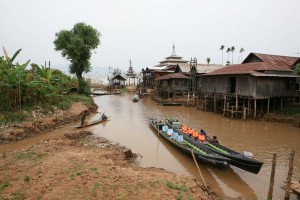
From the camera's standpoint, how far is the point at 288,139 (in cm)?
1562

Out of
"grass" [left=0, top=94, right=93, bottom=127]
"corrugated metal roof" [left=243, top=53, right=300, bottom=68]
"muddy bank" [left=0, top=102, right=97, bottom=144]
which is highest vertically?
"corrugated metal roof" [left=243, top=53, right=300, bottom=68]

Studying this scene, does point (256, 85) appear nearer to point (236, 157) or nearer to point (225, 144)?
point (225, 144)

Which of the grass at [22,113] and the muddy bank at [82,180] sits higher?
the grass at [22,113]

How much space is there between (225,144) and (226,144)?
72 mm

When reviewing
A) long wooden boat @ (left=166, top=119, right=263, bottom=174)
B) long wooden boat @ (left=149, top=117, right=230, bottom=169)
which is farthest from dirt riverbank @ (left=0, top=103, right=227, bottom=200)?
long wooden boat @ (left=166, top=119, right=263, bottom=174)

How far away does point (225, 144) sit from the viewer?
14672mm

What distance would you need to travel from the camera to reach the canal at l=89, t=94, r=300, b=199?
941 centimetres

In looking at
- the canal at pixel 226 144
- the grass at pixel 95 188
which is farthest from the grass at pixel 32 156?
the canal at pixel 226 144

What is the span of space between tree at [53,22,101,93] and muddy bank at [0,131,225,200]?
2292cm

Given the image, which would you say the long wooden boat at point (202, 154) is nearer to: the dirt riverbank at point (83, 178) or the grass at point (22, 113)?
the dirt riverbank at point (83, 178)

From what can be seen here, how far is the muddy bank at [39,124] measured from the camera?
1445cm

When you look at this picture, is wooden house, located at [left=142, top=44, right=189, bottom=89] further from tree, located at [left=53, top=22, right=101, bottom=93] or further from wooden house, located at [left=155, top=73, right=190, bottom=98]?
tree, located at [left=53, top=22, right=101, bottom=93]

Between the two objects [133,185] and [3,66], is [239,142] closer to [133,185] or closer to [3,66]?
[133,185]

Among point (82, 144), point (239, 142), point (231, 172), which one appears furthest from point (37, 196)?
point (239, 142)
